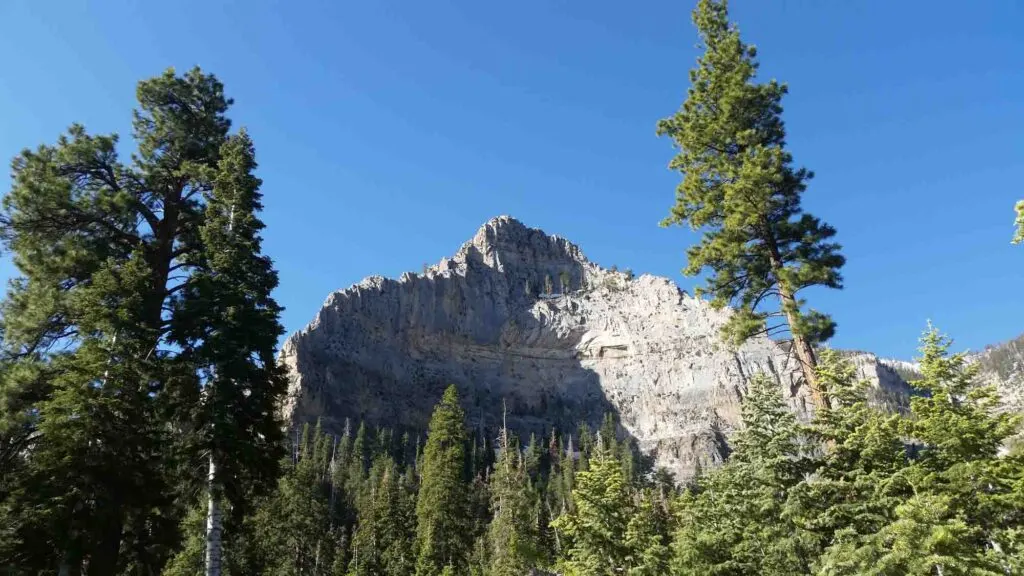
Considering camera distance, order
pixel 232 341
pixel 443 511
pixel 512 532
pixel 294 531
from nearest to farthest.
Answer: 1. pixel 232 341
2. pixel 512 532
3. pixel 443 511
4. pixel 294 531

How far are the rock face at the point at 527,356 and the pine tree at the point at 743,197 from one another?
12011cm

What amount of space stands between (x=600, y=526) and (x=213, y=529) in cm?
1521

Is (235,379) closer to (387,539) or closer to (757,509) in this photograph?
(757,509)

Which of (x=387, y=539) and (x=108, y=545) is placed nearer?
(x=108, y=545)

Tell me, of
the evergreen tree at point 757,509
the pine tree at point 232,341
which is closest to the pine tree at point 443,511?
the evergreen tree at point 757,509

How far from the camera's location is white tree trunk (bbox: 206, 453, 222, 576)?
13234 mm

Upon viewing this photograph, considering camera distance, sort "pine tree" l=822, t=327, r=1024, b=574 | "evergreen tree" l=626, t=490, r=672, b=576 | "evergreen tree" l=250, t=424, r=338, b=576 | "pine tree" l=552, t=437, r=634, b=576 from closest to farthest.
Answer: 1. "pine tree" l=822, t=327, r=1024, b=574
2. "evergreen tree" l=626, t=490, r=672, b=576
3. "pine tree" l=552, t=437, r=634, b=576
4. "evergreen tree" l=250, t=424, r=338, b=576

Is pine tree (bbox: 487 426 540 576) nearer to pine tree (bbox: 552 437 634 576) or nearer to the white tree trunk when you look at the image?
pine tree (bbox: 552 437 634 576)

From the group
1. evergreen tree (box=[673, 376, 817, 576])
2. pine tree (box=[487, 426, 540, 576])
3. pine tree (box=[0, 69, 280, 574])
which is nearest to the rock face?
pine tree (box=[487, 426, 540, 576])

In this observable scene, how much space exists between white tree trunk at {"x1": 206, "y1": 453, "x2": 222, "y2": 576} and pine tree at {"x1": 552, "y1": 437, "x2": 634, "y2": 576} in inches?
581

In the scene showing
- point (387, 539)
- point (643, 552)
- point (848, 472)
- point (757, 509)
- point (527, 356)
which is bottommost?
point (387, 539)

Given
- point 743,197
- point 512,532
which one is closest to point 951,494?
point 743,197

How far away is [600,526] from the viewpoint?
2434 cm

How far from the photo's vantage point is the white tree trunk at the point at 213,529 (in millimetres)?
13234
